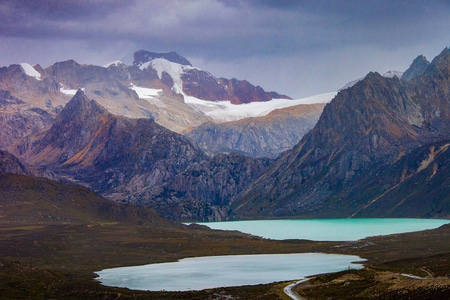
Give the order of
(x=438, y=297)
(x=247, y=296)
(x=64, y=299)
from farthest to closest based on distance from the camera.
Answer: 1. (x=64, y=299)
2. (x=247, y=296)
3. (x=438, y=297)

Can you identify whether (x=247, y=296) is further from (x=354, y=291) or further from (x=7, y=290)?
(x=7, y=290)

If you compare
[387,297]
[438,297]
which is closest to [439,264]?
[387,297]

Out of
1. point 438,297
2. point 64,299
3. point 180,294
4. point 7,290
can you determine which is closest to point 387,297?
point 438,297

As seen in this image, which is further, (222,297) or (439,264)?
(439,264)

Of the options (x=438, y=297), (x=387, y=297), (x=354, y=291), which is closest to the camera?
(x=438, y=297)

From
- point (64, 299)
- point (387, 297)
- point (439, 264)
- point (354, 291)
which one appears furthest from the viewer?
point (439, 264)

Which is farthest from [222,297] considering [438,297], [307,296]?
[438,297]

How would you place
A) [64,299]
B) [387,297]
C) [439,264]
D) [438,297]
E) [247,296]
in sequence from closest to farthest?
[438,297] < [387,297] < [247,296] < [64,299] < [439,264]

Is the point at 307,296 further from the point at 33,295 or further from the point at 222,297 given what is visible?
the point at 33,295

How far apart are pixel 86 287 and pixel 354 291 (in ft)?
219

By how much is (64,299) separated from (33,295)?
9669 mm

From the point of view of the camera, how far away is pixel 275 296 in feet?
506

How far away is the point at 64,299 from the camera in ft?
577

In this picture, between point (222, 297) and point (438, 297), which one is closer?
point (438, 297)
